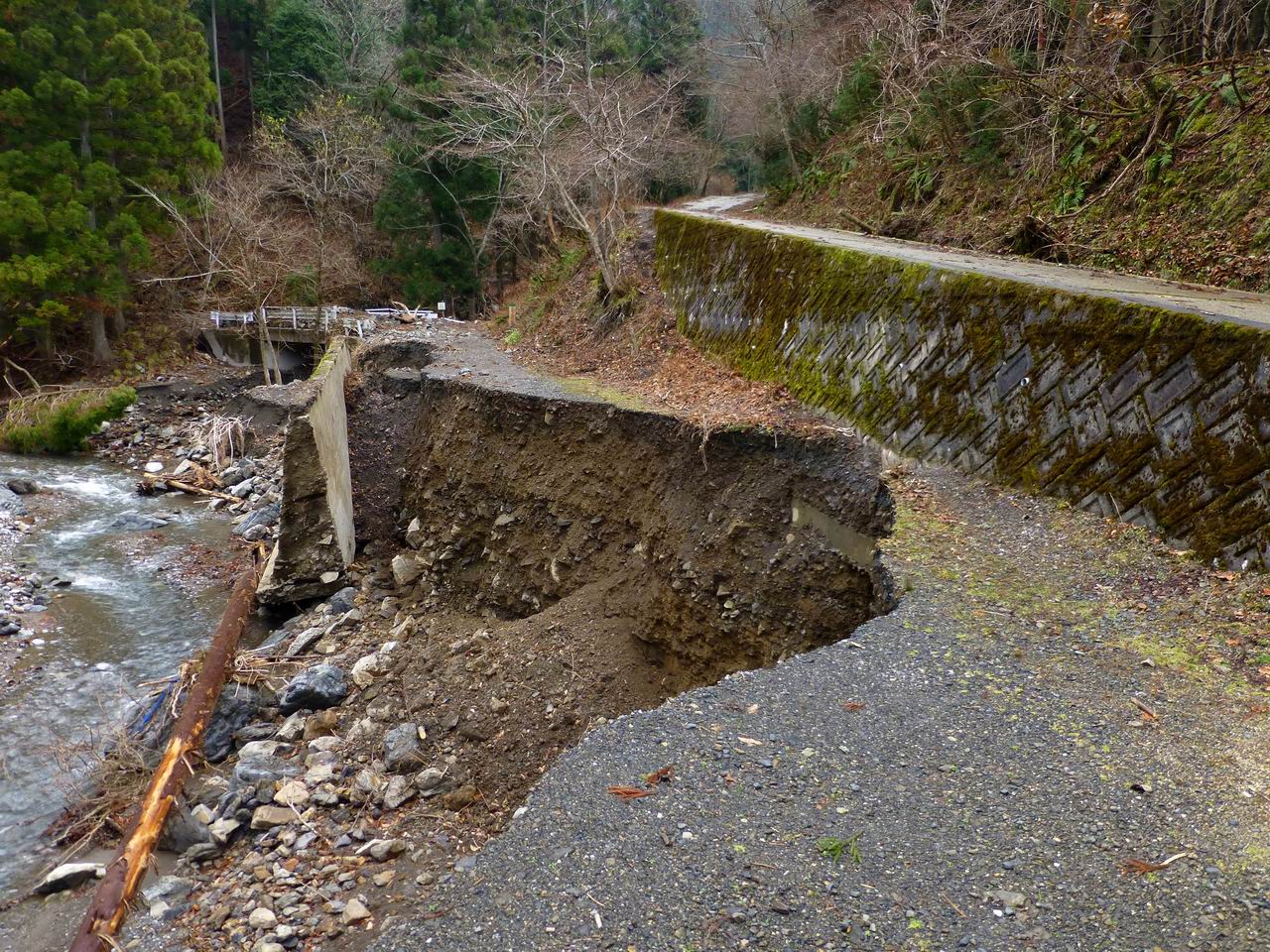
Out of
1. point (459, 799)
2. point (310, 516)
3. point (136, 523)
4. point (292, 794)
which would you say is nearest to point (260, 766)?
point (292, 794)

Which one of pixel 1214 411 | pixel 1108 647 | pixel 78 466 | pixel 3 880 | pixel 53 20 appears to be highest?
pixel 53 20

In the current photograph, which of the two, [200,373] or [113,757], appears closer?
[113,757]

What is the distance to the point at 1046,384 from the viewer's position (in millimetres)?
5832

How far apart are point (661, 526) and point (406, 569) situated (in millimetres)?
4398

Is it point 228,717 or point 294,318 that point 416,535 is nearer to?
point 228,717

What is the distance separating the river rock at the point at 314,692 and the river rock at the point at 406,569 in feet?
8.28

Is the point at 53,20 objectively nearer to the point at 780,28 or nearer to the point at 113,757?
the point at 780,28

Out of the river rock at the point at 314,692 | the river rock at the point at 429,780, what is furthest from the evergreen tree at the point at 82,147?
the river rock at the point at 429,780

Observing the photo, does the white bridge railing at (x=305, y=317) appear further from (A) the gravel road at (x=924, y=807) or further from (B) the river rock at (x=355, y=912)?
(A) the gravel road at (x=924, y=807)

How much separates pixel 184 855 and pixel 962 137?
14.1m

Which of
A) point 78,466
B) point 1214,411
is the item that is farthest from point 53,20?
point 1214,411

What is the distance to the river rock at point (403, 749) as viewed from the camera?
21.0 feet

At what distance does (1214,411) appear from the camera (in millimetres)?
4781

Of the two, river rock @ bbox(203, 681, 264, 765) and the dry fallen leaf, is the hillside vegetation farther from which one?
river rock @ bbox(203, 681, 264, 765)
